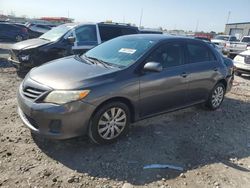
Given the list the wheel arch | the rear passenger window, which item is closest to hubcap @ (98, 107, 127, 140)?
the wheel arch

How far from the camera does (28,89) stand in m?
3.85

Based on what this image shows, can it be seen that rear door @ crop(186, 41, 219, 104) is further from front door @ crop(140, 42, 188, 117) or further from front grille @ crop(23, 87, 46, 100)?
front grille @ crop(23, 87, 46, 100)

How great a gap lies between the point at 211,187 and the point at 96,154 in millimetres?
1601

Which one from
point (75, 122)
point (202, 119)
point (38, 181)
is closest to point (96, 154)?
point (75, 122)

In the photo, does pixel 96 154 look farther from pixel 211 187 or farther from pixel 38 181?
pixel 211 187

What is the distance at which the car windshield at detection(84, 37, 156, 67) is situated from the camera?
4.37 m

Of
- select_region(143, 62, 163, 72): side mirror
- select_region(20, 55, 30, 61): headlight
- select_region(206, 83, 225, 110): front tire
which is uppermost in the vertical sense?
select_region(143, 62, 163, 72): side mirror

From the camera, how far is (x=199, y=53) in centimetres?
546

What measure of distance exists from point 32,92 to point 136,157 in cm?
175

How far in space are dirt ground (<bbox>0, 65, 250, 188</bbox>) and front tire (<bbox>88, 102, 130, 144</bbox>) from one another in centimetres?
15

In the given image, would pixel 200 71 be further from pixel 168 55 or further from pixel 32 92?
pixel 32 92

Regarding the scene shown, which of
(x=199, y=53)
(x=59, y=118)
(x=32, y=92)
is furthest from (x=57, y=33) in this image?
(x=59, y=118)

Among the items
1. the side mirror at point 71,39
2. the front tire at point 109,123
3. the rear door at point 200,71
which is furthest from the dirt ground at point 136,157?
the side mirror at point 71,39

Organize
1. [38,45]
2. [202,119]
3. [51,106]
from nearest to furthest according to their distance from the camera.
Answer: [51,106] < [202,119] < [38,45]
